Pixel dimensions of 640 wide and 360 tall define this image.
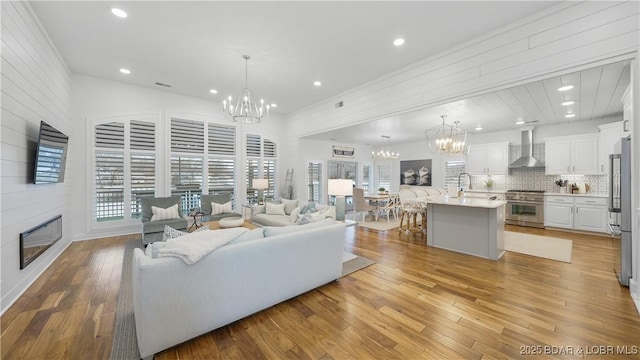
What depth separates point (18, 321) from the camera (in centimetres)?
232

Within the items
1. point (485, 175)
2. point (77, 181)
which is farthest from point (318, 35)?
point (485, 175)

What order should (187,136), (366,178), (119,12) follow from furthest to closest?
(366,178) < (187,136) < (119,12)

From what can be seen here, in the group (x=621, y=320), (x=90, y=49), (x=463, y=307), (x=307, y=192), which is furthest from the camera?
(x=307, y=192)

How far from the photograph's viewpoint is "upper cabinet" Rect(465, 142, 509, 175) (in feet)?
23.4

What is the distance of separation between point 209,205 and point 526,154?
29.1ft

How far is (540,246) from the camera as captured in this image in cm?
463

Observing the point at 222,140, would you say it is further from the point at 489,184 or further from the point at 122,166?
the point at 489,184

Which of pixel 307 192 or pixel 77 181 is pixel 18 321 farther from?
pixel 307 192

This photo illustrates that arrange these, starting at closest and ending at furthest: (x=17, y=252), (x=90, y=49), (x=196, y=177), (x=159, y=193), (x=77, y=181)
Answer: (x=17, y=252), (x=90, y=49), (x=77, y=181), (x=159, y=193), (x=196, y=177)

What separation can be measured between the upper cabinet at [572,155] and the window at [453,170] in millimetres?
2201

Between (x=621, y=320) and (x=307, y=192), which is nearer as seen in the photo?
(x=621, y=320)

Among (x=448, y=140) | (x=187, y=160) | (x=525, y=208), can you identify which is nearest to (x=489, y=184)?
(x=525, y=208)

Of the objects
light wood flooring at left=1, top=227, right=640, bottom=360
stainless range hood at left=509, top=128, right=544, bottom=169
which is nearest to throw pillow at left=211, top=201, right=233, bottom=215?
light wood flooring at left=1, top=227, right=640, bottom=360

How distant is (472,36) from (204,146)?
245 inches
